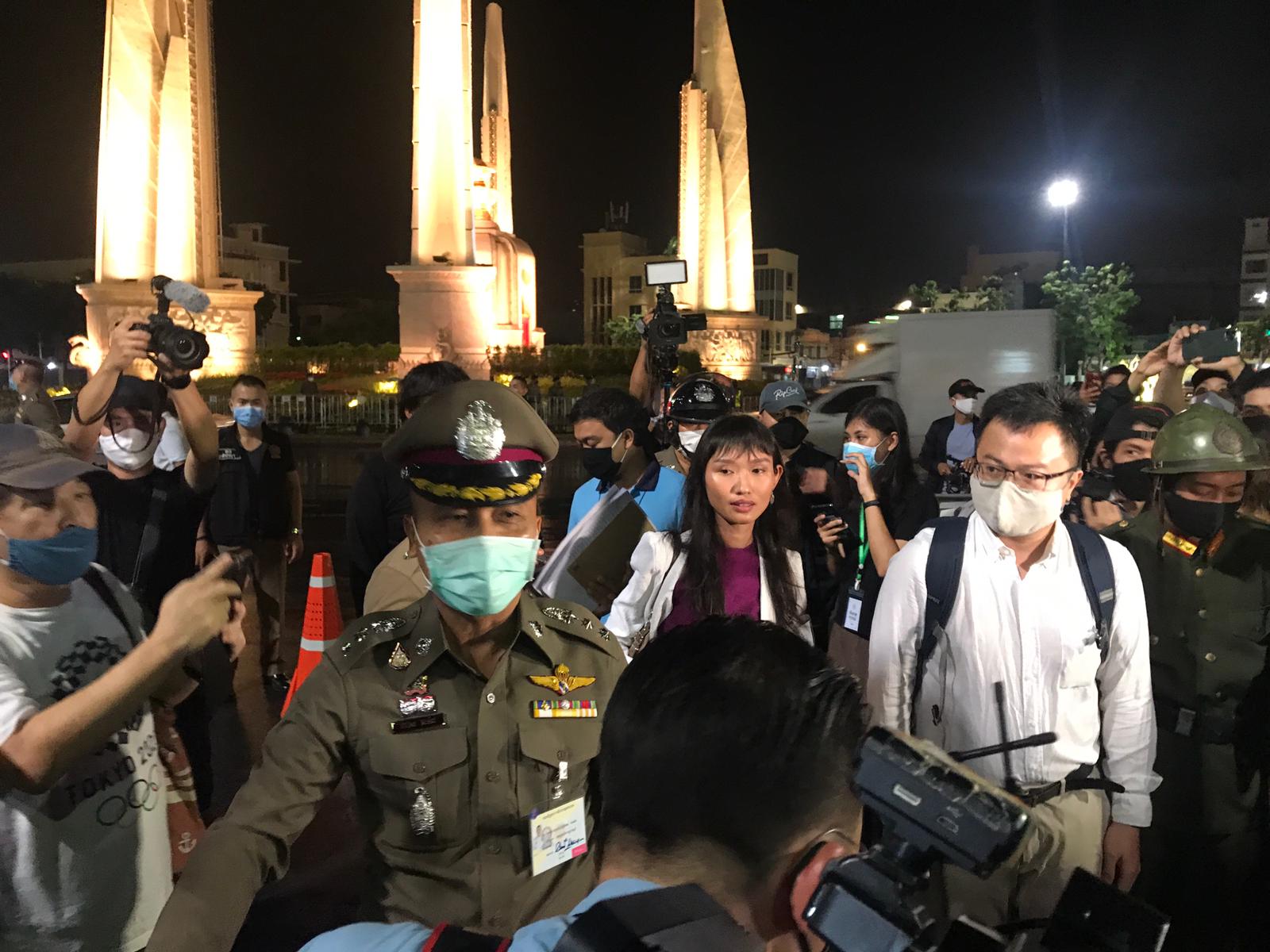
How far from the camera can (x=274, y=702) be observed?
244 inches

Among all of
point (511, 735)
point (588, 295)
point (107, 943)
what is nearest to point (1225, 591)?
point (511, 735)

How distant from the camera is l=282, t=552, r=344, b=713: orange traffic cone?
559 cm

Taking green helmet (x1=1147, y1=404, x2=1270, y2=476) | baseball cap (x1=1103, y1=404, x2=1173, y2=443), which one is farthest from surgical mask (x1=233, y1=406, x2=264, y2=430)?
green helmet (x1=1147, y1=404, x2=1270, y2=476)

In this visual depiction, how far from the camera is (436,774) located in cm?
185

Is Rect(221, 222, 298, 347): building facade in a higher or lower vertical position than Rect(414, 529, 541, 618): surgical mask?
higher

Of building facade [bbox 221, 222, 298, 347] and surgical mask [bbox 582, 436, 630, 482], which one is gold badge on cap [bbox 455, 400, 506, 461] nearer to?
surgical mask [bbox 582, 436, 630, 482]

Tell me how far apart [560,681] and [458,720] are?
0.76ft

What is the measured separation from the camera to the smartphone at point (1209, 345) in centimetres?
492

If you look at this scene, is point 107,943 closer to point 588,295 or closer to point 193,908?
point 193,908

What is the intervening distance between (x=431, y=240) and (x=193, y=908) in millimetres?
15654

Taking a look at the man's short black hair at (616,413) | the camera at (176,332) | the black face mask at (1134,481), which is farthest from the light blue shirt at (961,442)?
the camera at (176,332)

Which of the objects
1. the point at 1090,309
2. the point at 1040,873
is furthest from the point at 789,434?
the point at 1090,309

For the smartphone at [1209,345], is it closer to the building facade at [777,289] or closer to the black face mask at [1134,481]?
the black face mask at [1134,481]

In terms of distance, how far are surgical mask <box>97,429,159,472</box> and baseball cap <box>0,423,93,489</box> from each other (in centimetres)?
167
